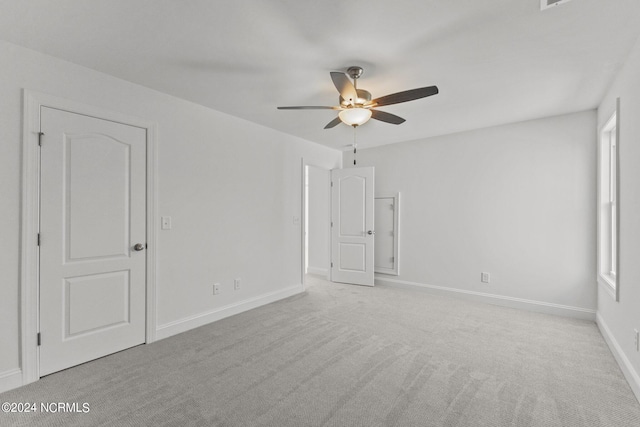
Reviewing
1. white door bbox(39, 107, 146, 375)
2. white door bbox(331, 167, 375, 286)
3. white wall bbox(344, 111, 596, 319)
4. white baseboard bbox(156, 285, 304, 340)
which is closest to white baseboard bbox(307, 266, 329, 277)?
white door bbox(331, 167, 375, 286)

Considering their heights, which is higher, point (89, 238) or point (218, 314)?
point (89, 238)

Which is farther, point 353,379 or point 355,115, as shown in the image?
point 355,115

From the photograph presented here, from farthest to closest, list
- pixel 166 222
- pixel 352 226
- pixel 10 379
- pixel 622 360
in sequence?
pixel 352 226 → pixel 166 222 → pixel 622 360 → pixel 10 379

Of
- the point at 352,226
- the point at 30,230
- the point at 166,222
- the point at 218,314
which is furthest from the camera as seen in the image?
the point at 352,226

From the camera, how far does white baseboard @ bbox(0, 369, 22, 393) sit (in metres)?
2.12

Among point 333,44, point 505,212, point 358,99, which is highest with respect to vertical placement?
point 333,44

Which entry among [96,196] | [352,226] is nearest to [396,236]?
[352,226]

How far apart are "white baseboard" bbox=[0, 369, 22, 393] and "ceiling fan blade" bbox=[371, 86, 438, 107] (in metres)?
3.32

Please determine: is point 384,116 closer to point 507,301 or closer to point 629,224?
point 629,224

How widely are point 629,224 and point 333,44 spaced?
8.46 feet

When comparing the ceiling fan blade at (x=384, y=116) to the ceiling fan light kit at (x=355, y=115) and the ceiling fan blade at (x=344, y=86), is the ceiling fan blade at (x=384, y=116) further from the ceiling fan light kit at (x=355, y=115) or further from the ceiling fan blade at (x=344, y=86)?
the ceiling fan blade at (x=344, y=86)

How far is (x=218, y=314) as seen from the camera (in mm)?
3561

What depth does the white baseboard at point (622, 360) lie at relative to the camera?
82.8 inches

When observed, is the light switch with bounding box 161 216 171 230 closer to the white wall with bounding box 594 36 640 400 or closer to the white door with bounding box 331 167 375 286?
the white door with bounding box 331 167 375 286
